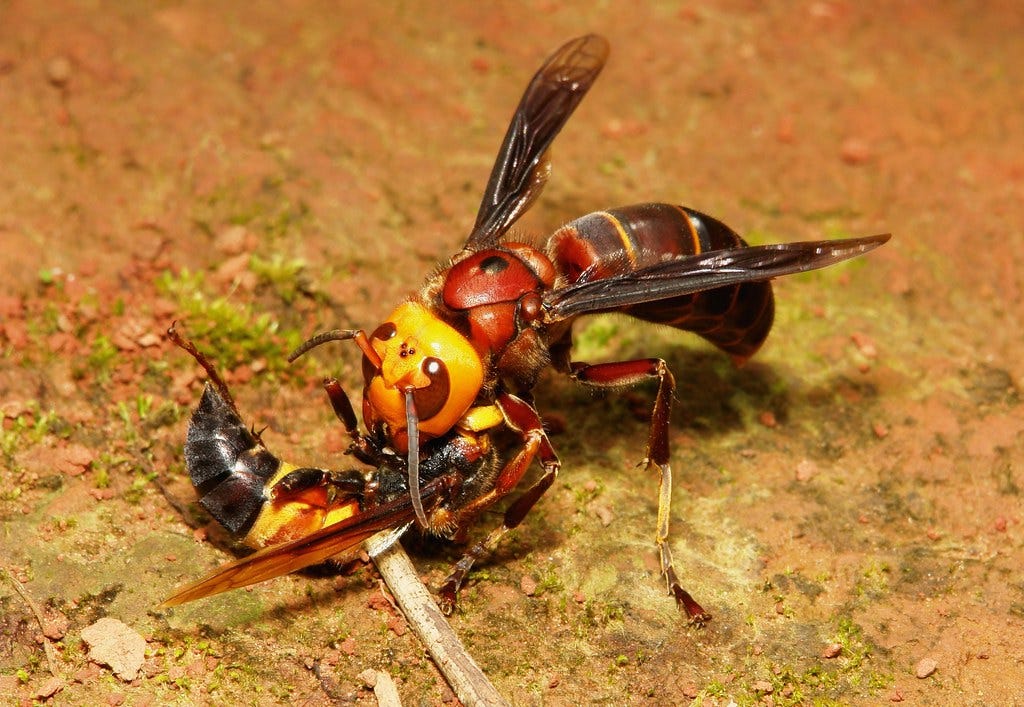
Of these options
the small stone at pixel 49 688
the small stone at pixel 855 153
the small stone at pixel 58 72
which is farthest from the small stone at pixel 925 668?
the small stone at pixel 58 72

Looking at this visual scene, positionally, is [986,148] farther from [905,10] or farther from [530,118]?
[530,118]

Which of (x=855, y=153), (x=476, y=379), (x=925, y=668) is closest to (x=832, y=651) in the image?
(x=925, y=668)

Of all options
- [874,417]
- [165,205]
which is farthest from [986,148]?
[165,205]

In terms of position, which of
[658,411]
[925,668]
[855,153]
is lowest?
[925,668]

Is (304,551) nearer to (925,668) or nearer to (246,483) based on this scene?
(246,483)

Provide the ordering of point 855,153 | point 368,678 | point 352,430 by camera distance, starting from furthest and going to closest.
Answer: point 855,153
point 352,430
point 368,678

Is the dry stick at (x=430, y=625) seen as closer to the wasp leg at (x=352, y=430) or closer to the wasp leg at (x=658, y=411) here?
the wasp leg at (x=352, y=430)

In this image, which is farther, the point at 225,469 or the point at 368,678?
the point at 225,469
